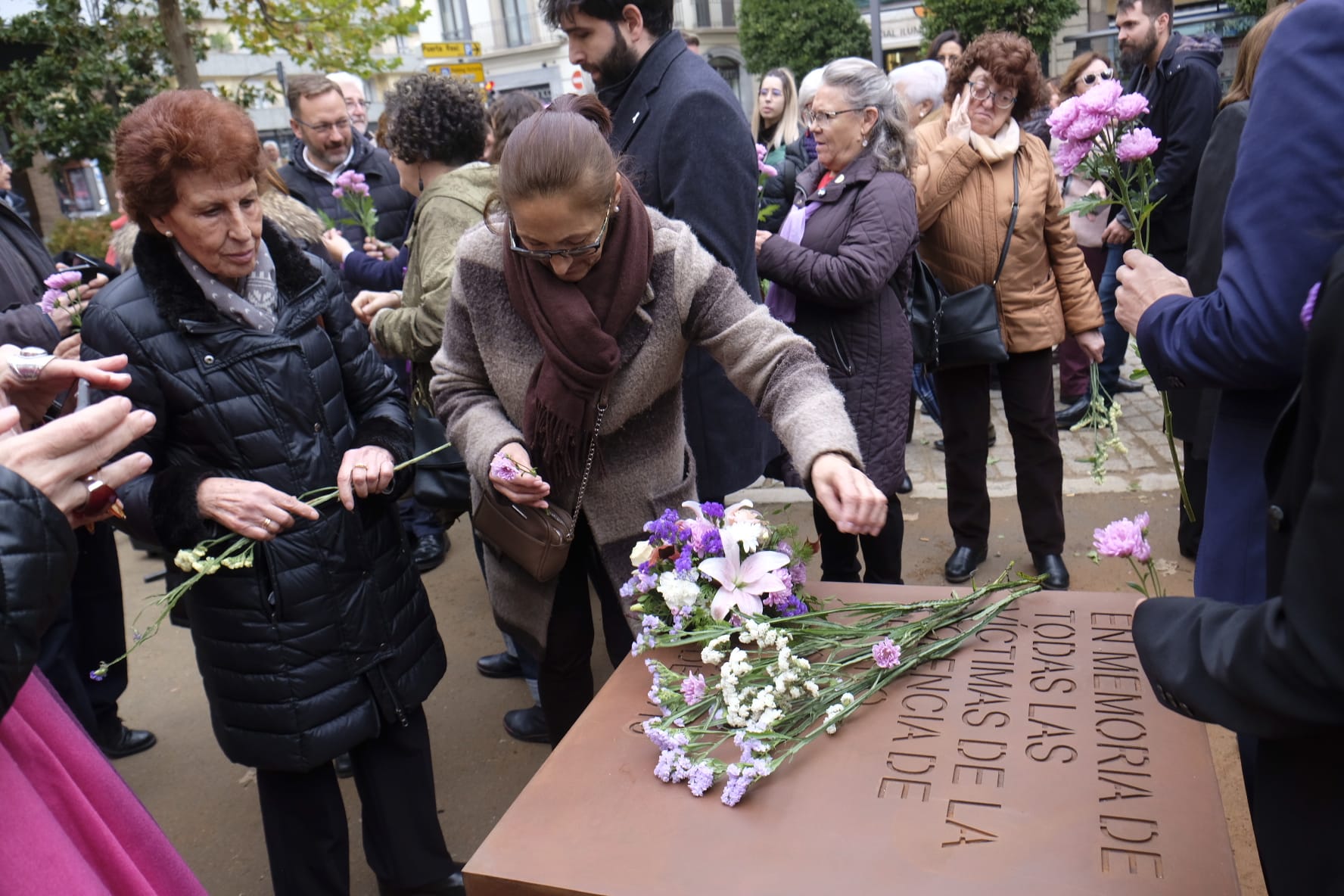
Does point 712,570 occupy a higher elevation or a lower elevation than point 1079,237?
higher

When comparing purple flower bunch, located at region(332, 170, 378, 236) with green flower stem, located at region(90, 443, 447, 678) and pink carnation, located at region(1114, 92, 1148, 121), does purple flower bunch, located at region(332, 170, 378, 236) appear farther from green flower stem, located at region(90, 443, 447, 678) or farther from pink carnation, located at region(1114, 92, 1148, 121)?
pink carnation, located at region(1114, 92, 1148, 121)

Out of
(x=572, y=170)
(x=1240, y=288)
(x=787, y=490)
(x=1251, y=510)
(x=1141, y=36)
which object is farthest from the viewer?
(x=787, y=490)

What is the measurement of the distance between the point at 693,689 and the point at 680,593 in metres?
0.20

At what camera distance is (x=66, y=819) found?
1.44 m

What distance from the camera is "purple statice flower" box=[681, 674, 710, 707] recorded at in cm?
170

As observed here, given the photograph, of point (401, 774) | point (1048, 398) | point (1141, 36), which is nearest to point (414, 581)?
point (401, 774)

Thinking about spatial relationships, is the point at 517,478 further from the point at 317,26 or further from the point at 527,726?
the point at 317,26

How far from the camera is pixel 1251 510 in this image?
1721mm

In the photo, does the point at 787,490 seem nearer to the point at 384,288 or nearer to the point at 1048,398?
the point at 1048,398

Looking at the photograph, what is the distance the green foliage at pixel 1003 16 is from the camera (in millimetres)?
20703

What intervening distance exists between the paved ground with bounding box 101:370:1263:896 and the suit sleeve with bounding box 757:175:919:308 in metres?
1.65

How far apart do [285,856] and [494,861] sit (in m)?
1.41

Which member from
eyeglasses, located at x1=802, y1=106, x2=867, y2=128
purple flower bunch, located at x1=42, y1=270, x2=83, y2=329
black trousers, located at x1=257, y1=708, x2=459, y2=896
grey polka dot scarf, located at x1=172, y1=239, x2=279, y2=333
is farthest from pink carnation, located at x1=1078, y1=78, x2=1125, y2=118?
purple flower bunch, located at x1=42, y1=270, x2=83, y2=329

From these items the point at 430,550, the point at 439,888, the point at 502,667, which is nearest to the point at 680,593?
the point at 439,888
